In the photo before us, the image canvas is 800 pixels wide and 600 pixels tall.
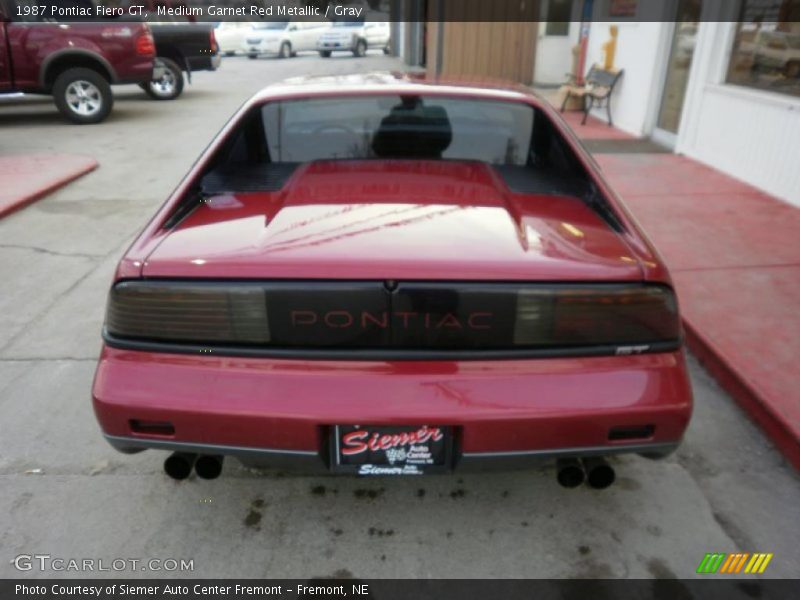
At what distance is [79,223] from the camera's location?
562 cm

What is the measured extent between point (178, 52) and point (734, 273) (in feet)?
40.8

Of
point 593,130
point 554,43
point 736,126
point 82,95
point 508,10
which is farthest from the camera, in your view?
point 508,10

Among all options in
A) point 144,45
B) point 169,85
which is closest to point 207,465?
point 144,45

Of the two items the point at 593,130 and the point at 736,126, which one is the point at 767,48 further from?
the point at 593,130

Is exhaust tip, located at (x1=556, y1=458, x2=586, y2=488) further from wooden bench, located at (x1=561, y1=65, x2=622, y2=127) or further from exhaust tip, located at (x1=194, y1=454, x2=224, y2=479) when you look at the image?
wooden bench, located at (x1=561, y1=65, x2=622, y2=127)

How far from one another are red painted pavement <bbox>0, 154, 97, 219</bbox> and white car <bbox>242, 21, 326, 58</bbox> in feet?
62.5

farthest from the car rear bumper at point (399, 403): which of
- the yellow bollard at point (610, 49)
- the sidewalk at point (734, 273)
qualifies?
the yellow bollard at point (610, 49)

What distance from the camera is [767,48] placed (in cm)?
606

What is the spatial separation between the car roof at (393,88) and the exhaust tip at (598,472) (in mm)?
1523

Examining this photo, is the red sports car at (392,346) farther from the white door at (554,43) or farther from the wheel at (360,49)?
the wheel at (360,49)

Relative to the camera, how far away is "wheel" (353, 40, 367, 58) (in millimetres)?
26280

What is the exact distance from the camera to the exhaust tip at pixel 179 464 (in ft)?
6.59

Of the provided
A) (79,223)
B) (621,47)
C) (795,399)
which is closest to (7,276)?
(79,223)

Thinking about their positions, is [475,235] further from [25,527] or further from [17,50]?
[17,50]
